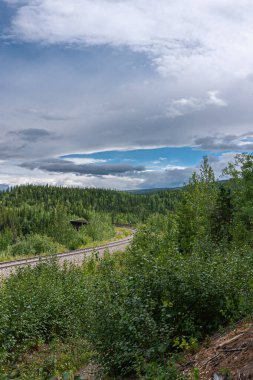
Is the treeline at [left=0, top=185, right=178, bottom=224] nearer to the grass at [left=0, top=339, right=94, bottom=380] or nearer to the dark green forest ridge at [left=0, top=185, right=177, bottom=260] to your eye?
the dark green forest ridge at [left=0, top=185, right=177, bottom=260]

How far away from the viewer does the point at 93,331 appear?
8.44 m

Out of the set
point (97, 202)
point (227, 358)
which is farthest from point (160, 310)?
point (97, 202)

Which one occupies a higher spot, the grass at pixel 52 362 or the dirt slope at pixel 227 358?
the dirt slope at pixel 227 358

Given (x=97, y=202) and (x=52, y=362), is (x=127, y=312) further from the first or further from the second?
(x=97, y=202)

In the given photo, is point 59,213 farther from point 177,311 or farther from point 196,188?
point 177,311

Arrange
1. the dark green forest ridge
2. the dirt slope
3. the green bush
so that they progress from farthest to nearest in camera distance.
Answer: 1. the dark green forest ridge
2. the green bush
3. the dirt slope

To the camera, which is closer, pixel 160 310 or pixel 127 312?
pixel 127 312

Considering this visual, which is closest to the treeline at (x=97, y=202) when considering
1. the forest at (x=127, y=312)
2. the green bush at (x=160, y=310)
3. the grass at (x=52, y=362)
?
the forest at (x=127, y=312)

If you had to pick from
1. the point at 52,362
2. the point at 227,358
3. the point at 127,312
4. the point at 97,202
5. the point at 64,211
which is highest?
the point at 97,202

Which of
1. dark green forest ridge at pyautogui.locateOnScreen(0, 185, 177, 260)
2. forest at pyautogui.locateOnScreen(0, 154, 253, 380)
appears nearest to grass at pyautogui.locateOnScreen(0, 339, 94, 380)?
forest at pyautogui.locateOnScreen(0, 154, 253, 380)

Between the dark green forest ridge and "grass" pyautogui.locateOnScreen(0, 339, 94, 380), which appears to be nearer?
"grass" pyautogui.locateOnScreen(0, 339, 94, 380)

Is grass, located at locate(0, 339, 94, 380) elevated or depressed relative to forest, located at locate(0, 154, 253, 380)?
depressed

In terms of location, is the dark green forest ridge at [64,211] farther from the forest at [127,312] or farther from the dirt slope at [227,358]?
the dirt slope at [227,358]

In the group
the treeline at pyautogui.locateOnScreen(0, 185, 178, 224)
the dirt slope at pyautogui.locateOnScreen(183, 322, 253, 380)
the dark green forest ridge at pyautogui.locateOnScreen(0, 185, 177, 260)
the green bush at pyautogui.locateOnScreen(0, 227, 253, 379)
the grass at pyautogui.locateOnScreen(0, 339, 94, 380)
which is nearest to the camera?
the dirt slope at pyautogui.locateOnScreen(183, 322, 253, 380)
